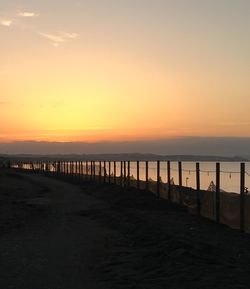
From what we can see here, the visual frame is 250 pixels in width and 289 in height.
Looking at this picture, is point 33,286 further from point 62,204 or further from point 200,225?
point 62,204

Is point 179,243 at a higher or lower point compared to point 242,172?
lower

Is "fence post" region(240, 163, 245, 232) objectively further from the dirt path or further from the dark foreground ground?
the dirt path

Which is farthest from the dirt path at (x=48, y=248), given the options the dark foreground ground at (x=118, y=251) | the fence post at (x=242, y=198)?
the fence post at (x=242, y=198)

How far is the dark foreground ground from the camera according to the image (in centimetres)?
947

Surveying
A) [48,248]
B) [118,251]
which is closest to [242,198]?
[118,251]

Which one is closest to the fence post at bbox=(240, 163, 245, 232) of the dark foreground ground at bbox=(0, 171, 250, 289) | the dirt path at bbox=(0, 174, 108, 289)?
the dark foreground ground at bbox=(0, 171, 250, 289)

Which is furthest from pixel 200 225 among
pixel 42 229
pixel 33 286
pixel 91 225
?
pixel 33 286

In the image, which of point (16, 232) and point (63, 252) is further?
point (16, 232)

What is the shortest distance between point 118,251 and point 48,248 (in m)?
1.82

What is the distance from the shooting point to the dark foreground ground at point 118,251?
9469 mm

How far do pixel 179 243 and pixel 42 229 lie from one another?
6.02m

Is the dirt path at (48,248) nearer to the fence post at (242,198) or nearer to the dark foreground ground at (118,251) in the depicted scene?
the dark foreground ground at (118,251)

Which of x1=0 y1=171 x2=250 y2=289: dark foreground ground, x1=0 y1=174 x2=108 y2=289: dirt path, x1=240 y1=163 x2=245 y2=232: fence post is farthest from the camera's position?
x1=240 y1=163 x2=245 y2=232: fence post

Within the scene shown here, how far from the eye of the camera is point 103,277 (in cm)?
996
